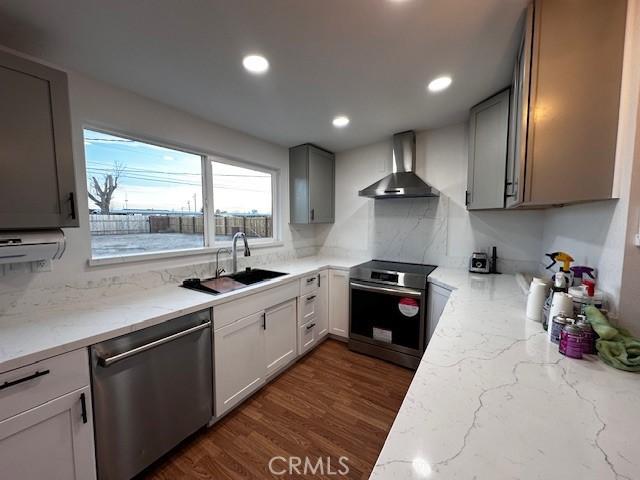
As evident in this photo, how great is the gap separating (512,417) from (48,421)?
1.64 m

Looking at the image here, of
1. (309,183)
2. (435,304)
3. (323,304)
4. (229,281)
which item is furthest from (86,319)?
(435,304)

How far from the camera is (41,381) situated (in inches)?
39.0

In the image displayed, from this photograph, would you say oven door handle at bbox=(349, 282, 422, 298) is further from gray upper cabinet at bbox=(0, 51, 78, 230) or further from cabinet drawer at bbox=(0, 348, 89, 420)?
gray upper cabinet at bbox=(0, 51, 78, 230)

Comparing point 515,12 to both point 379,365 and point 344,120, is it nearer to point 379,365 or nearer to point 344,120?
point 344,120

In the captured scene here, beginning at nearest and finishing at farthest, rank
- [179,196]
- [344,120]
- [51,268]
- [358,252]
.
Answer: [51,268]
[179,196]
[344,120]
[358,252]

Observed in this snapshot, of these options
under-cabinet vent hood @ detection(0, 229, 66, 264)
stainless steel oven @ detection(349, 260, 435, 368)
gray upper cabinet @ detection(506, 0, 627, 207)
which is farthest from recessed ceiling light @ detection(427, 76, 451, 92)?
under-cabinet vent hood @ detection(0, 229, 66, 264)

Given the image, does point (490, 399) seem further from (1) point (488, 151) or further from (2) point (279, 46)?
(1) point (488, 151)

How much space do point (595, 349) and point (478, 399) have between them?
2.00 feet

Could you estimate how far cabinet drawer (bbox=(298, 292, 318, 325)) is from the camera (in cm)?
243

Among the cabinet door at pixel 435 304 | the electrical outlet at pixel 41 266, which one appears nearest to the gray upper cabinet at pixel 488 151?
the cabinet door at pixel 435 304

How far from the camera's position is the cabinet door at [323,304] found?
271cm

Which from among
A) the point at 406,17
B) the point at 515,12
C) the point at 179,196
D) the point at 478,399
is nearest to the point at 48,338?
the point at 179,196

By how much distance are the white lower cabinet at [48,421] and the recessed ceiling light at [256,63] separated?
1.63 metres

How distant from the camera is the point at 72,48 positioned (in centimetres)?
128
